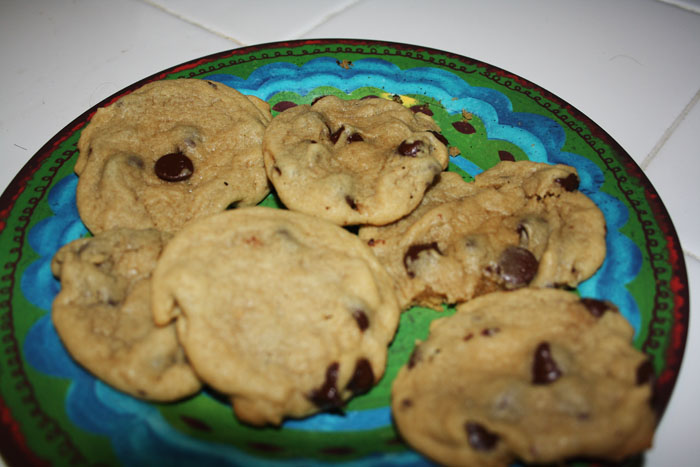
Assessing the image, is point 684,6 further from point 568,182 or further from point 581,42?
point 568,182

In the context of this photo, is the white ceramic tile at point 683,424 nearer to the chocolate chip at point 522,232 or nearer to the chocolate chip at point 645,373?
the chocolate chip at point 645,373

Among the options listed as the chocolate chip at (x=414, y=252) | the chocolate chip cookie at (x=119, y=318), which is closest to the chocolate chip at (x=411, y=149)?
the chocolate chip at (x=414, y=252)

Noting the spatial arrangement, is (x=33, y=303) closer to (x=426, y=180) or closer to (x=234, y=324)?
(x=234, y=324)

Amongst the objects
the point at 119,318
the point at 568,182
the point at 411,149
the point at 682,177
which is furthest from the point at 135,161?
the point at 682,177

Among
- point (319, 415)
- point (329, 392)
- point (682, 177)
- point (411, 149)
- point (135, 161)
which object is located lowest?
point (319, 415)

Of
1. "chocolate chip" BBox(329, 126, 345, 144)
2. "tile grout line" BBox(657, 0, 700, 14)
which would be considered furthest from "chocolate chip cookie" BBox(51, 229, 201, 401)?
"tile grout line" BBox(657, 0, 700, 14)

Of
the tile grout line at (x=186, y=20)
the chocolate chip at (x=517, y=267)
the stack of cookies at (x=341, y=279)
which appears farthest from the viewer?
the tile grout line at (x=186, y=20)
